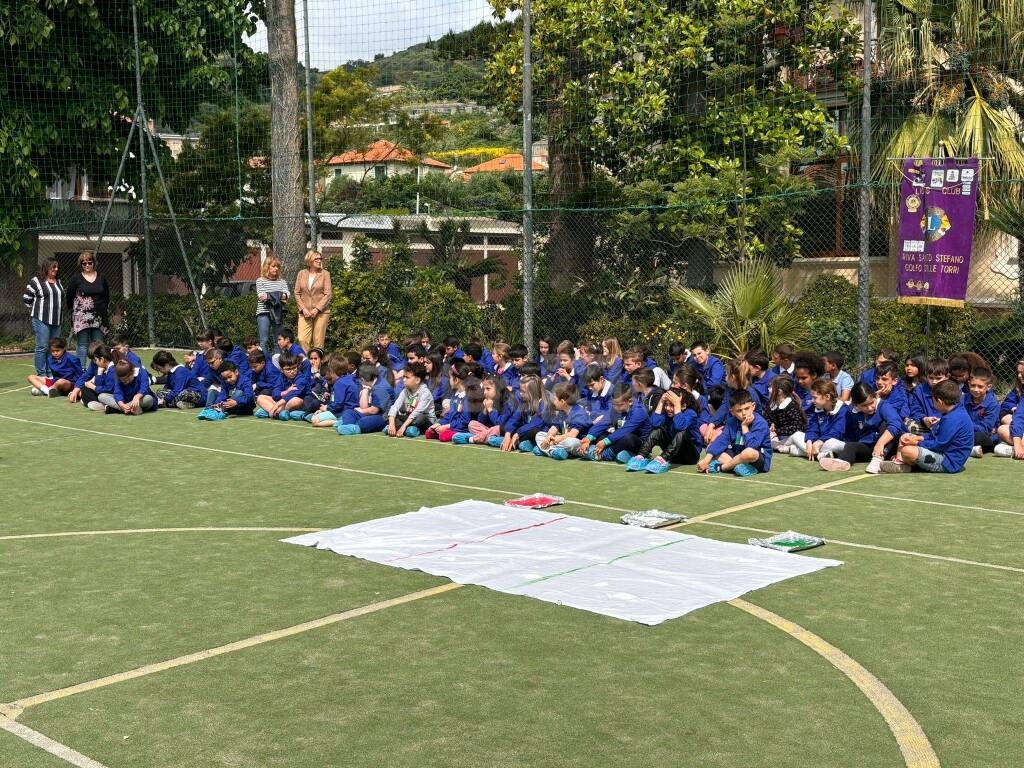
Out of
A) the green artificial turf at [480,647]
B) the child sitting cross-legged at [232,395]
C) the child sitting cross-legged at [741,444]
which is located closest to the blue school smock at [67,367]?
the child sitting cross-legged at [232,395]

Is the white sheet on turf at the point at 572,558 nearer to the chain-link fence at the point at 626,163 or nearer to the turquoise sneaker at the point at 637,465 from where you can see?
the turquoise sneaker at the point at 637,465

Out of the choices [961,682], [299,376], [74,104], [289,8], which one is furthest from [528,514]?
[74,104]

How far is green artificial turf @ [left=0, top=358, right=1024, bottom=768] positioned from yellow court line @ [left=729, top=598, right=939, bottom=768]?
0.16 feet

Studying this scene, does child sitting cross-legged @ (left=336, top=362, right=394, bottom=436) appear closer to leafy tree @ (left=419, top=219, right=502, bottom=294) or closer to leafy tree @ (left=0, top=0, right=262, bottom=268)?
leafy tree @ (left=419, top=219, right=502, bottom=294)

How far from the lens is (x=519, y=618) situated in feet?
19.7

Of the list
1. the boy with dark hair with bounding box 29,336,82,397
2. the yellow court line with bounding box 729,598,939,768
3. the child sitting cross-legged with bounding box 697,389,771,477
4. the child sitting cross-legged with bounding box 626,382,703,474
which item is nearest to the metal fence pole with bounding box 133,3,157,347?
the boy with dark hair with bounding box 29,336,82,397

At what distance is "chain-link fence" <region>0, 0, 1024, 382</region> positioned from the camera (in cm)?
1540

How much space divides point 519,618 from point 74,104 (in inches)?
752

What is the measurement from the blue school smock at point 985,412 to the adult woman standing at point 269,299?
31.4 ft

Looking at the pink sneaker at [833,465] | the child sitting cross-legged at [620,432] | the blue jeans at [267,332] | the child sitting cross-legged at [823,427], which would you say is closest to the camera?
the pink sneaker at [833,465]

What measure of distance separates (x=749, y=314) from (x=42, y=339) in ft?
31.6

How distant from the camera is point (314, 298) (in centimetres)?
1700

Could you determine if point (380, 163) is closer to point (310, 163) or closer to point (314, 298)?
point (310, 163)

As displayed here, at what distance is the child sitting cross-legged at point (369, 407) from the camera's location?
41.5ft
